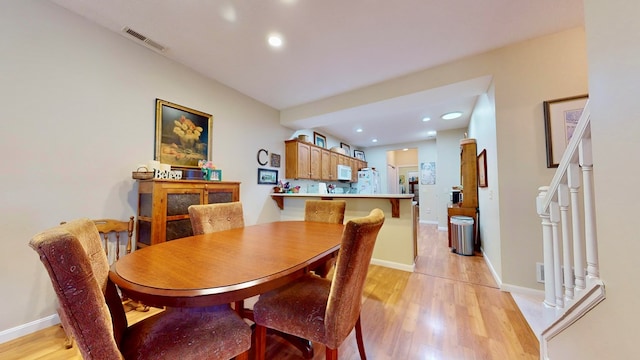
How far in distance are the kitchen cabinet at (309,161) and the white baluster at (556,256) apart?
3569 millimetres

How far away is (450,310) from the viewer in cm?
199

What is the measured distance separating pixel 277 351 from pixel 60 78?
2865 millimetres

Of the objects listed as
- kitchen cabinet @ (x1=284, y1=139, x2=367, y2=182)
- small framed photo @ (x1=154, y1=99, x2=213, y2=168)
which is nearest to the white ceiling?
small framed photo @ (x1=154, y1=99, x2=213, y2=168)

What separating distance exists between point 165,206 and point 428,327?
8.62 ft

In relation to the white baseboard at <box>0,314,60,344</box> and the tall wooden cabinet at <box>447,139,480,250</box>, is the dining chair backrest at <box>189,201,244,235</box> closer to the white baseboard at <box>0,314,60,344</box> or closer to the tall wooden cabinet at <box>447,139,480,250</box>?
the white baseboard at <box>0,314,60,344</box>

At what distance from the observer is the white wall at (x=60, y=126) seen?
1662 mm

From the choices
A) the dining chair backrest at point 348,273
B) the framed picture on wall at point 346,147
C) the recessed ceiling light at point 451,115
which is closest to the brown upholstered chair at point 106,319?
the dining chair backrest at point 348,273

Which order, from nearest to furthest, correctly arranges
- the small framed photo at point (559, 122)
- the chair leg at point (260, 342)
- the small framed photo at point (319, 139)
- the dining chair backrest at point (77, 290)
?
1. the dining chair backrest at point (77, 290)
2. the chair leg at point (260, 342)
3. the small framed photo at point (559, 122)
4. the small framed photo at point (319, 139)

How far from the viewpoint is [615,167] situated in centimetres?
74

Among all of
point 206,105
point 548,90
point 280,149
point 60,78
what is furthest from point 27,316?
point 548,90

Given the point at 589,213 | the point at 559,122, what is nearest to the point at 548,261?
the point at 589,213

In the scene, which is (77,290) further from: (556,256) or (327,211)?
(556,256)

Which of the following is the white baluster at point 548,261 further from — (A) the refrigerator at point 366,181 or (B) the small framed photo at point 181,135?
(A) the refrigerator at point 366,181

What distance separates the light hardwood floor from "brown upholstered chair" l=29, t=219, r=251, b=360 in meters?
0.69
